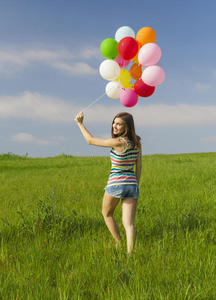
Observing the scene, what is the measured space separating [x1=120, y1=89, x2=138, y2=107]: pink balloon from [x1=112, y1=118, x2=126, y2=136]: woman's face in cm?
111

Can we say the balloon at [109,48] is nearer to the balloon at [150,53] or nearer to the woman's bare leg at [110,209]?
the balloon at [150,53]

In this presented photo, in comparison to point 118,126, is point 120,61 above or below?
above

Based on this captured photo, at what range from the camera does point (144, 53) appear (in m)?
4.34

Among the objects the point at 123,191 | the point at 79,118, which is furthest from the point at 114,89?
the point at 123,191

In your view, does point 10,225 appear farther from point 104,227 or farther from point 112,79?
point 112,79

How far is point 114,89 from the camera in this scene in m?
4.61

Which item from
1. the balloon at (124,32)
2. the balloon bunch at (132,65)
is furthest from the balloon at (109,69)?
the balloon at (124,32)

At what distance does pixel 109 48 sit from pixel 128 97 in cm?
98

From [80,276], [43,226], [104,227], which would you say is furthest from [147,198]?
[80,276]

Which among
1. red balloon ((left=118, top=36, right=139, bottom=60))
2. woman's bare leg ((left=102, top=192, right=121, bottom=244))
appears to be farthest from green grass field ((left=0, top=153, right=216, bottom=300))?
red balloon ((left=118, top=36, right=139, bottom=60))

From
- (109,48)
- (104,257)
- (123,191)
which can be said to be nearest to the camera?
(104,257)

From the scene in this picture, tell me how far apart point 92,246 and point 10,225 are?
58.0 inches

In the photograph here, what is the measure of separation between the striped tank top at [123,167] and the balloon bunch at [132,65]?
1320 mm

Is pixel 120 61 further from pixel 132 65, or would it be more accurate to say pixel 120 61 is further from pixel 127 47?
pixel 127 47
